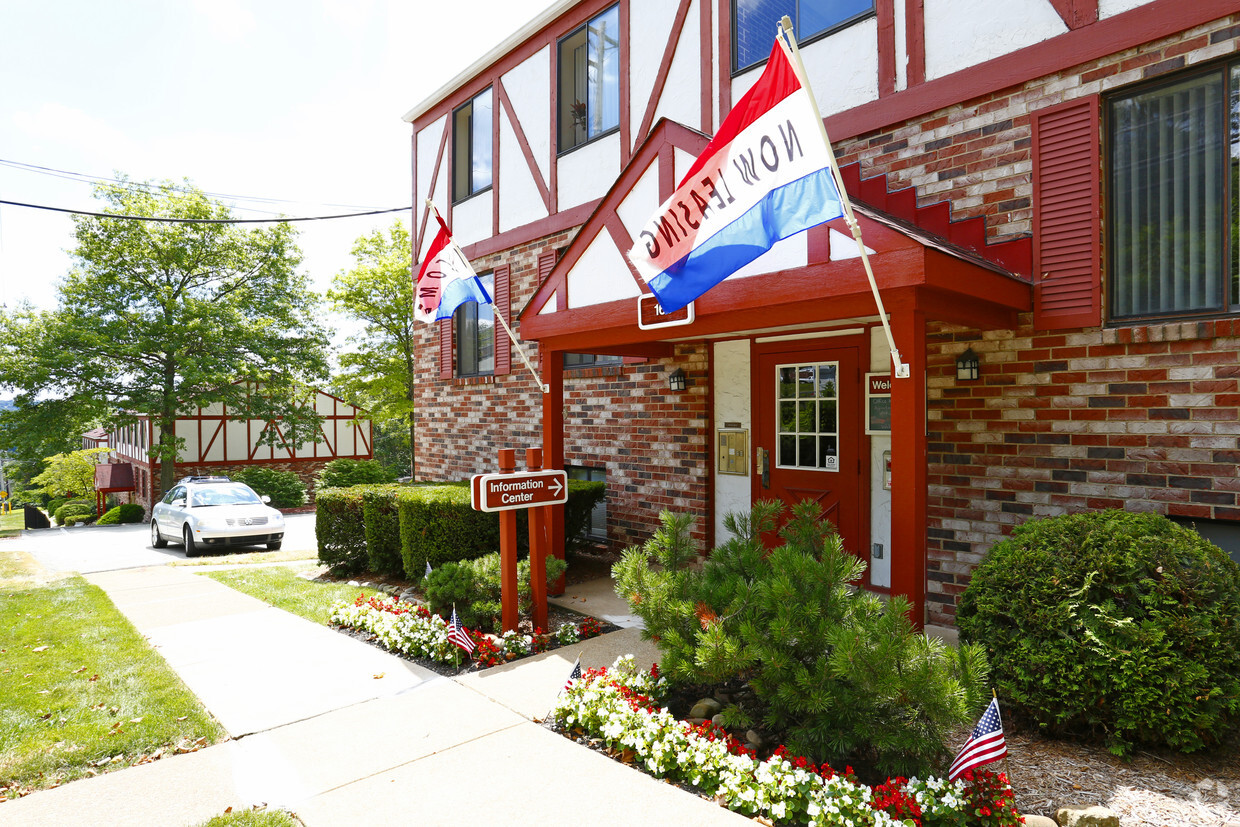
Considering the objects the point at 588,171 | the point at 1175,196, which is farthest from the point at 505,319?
the point at 1175,196

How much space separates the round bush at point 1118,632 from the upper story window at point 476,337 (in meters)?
8.83

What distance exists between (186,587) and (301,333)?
23116mm

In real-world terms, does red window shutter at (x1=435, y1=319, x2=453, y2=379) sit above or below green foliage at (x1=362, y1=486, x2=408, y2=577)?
above

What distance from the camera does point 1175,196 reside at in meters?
4.80

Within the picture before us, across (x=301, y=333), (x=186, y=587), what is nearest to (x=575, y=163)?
(x=186, y=587)

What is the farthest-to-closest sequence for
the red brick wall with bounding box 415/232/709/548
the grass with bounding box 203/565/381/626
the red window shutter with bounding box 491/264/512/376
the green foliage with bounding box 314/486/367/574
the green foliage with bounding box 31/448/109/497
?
the green foliage with bounding box 31/448/109/497 < the red window shutter with bounding box 491/264/512/376 < the green foliage with bounding box 314/486/367/574 < the red brick wall with bounding box 415/232/709/548 < the grass with bounding box 203/565/381/626

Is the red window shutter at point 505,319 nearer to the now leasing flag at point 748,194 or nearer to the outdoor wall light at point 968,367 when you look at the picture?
the now leasing flag at point 748,194

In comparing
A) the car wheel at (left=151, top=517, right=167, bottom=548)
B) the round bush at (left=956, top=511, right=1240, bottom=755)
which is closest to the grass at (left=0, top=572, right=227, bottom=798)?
the round bush at (left=956, top=511, right=1240, bottom=755)

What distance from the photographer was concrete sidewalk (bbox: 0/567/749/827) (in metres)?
3.21

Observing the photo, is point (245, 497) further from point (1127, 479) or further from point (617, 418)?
point (1127, 479)

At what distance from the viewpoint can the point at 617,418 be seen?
29.6 ft

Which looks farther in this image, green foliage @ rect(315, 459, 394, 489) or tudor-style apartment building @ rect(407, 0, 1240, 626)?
green foliage @ rect(315, 459, 394, 489)

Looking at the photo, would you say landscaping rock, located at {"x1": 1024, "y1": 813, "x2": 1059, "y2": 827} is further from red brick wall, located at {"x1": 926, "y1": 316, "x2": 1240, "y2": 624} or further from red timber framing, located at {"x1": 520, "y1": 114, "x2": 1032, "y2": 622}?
red brick wall, located at {"x1": 926, "y1": 316, "x2": 1240, "y2": 624}

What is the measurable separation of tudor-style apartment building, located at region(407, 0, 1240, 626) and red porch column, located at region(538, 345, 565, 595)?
3 cm
